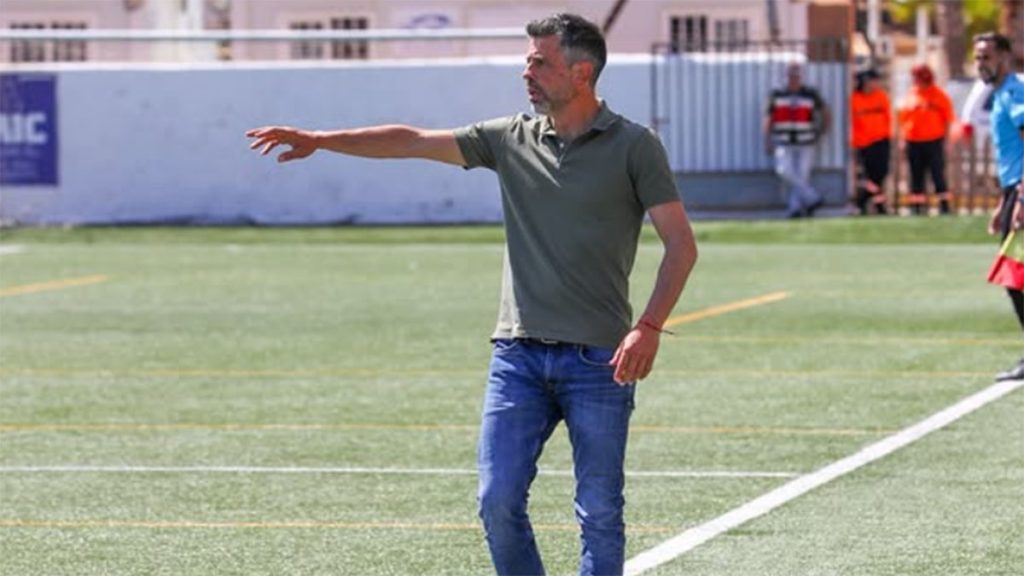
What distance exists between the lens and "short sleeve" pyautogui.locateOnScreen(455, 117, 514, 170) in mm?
8039

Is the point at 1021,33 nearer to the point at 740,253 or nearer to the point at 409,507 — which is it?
the point at 740,253

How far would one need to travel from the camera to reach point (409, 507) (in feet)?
36.9

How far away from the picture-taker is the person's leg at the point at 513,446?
7754 millimetres

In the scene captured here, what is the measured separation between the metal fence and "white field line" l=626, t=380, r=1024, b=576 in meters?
19.0

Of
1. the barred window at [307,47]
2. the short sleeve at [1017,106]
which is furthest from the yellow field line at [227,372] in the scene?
the barred window at [307,47]

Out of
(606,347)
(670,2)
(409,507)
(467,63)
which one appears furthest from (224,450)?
(670,2)

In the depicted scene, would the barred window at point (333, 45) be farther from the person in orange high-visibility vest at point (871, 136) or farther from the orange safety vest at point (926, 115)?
the orange safety vest at point (926, 115)

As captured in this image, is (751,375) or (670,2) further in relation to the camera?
(670,2)

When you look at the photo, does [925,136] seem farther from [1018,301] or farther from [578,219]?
[578,219]

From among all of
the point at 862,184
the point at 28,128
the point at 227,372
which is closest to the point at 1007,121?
the point at 227,372

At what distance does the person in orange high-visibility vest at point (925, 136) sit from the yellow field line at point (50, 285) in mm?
12304

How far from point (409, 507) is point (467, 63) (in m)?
23.3

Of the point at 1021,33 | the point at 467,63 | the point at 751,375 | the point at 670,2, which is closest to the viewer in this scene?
the point at 751,375

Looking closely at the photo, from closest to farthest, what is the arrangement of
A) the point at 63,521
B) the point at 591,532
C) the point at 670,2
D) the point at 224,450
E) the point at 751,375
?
the point at 591,532 < the point at 63,521 < the point at 224,450 < the point at 751,375 < the point at 670,2
